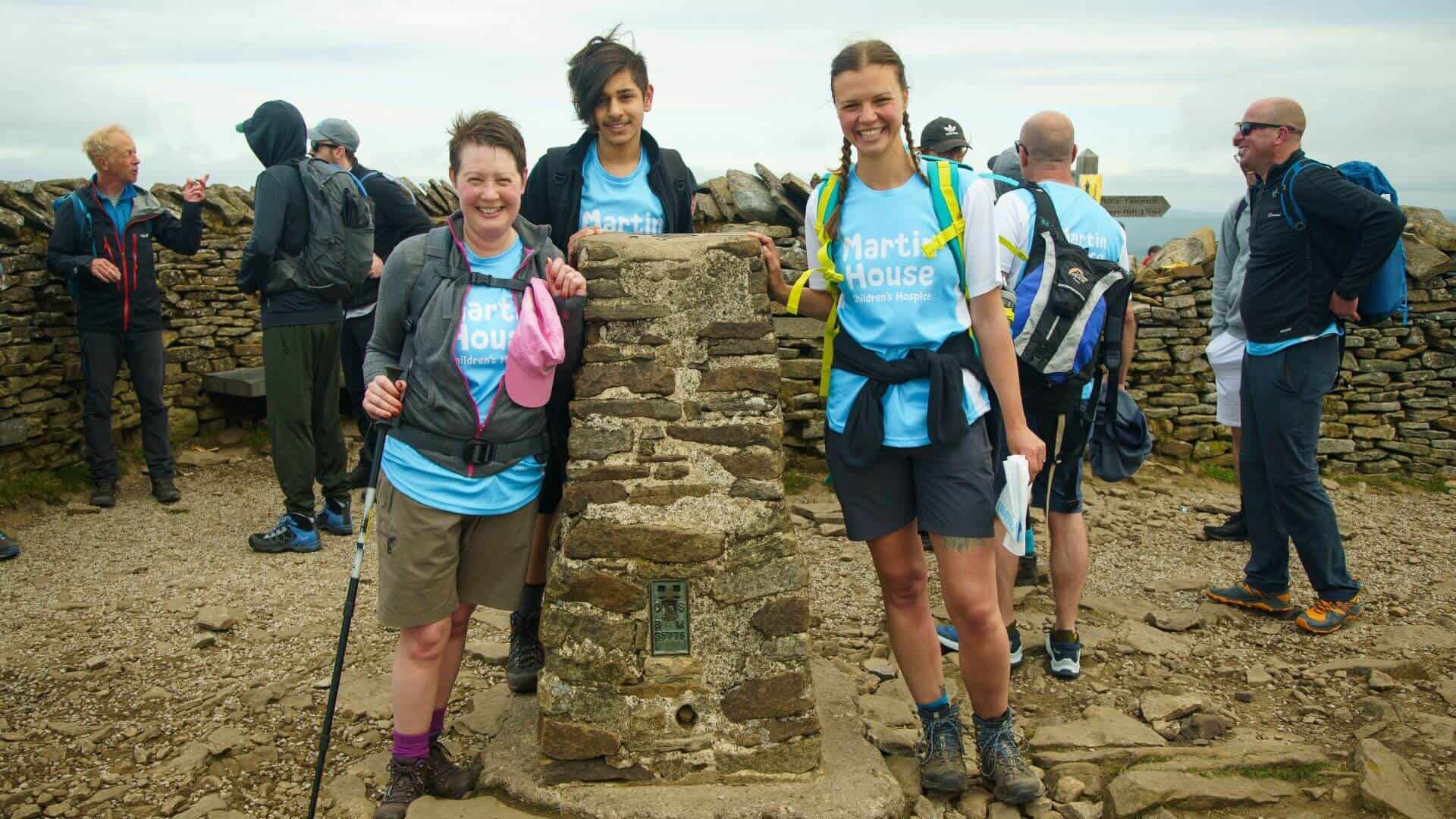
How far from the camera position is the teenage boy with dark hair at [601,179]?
369cm

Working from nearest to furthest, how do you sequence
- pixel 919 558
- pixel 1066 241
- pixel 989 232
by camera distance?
pixel 989 232
pixel 919 558
pixel 1066 241

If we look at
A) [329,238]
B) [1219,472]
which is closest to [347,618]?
[329,238]

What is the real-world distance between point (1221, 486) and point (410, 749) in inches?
271

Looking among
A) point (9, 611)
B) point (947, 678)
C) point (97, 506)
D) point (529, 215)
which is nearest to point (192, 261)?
point (97, 506)

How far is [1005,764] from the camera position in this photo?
139 inches

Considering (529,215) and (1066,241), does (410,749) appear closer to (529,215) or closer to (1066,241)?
(529,215)

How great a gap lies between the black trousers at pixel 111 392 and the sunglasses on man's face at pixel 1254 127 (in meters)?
6.75

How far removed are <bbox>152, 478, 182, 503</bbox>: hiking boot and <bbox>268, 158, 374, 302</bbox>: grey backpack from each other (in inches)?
88.2

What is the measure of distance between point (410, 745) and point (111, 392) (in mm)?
5096

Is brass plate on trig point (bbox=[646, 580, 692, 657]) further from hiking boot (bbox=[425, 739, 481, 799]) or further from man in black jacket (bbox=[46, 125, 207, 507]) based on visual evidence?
man in black jacket (bbox=[46, 125, 207, 507])

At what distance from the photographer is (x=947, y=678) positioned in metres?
4.66

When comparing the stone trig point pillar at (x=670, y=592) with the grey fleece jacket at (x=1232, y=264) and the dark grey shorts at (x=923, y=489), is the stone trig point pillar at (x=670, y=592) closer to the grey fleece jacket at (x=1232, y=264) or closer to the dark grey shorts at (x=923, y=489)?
the dark grey shorts at (x=923, y=489)

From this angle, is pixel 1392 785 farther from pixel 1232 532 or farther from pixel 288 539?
pixel 288 539

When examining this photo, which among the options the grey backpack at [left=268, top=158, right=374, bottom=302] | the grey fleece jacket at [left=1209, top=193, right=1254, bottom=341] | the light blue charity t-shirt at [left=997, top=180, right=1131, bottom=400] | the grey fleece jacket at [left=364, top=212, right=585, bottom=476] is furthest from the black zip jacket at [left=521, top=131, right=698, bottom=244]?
the grey fleece jacket at [left=1209, top=193, right=1254, bottom=341]
